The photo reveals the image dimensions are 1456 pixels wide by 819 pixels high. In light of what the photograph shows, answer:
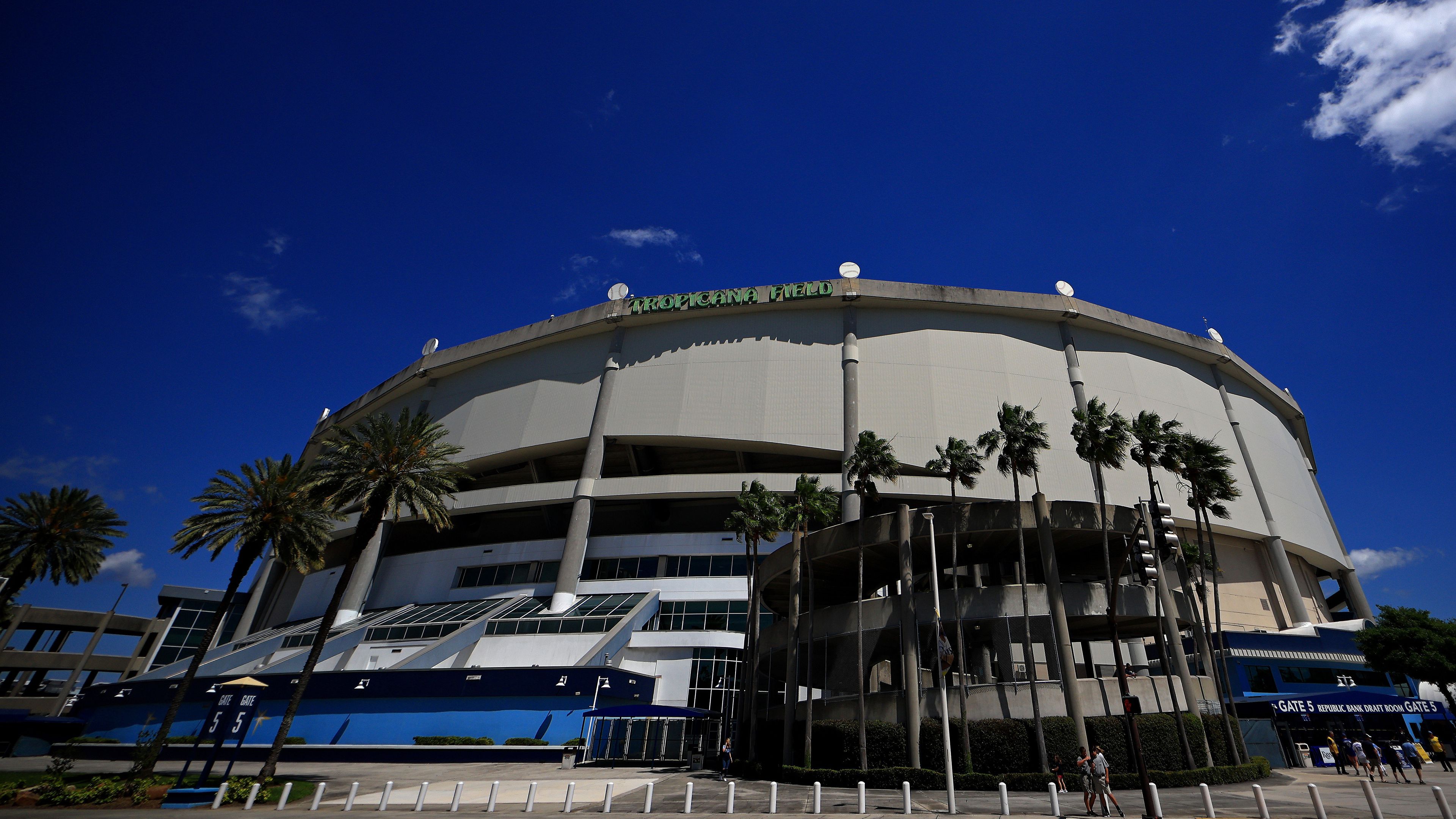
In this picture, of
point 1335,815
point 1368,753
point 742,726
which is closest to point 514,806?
point 742,726

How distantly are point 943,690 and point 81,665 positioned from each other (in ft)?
321

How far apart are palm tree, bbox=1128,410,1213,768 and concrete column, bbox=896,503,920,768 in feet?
33.8

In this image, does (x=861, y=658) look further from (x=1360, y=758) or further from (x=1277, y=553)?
(x=1277, y=553)

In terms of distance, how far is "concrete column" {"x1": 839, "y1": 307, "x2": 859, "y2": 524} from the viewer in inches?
2216

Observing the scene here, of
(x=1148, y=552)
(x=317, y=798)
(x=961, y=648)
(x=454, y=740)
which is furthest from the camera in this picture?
(x=454, y=740)

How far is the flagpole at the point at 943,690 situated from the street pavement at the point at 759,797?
2.18ft

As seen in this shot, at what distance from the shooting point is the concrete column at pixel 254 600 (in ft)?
252

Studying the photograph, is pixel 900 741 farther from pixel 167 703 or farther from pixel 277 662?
pixel 167 703

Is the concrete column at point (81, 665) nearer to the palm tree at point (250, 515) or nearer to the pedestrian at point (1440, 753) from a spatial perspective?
the palm tree at point (250, 515)

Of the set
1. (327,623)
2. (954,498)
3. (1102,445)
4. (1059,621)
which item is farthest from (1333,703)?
(327,623)

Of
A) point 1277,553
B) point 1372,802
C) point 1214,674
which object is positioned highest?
point 1277,553

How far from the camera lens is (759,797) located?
25016 millimetres

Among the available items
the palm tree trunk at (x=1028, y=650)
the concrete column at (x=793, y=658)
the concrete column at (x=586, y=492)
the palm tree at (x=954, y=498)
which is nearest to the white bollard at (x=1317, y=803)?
the palm tree trunk at (x=1028, y=650)

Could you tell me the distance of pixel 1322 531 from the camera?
73750mm
